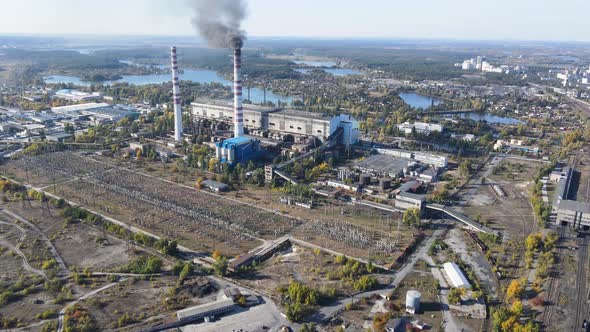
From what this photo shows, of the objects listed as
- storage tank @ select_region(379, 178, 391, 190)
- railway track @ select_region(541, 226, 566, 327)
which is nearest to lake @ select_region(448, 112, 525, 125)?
storage tank @ select_region(379, 178, 391, 190)

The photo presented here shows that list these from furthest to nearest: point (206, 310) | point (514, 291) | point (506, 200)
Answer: point (506, 200) < point (514, 291) < point (206, 310)

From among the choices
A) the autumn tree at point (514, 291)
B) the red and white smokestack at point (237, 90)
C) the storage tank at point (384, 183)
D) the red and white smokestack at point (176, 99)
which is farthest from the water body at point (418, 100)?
the autumn tree at point (514, 291)

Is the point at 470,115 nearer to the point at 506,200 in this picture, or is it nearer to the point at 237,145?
the point at 506,200

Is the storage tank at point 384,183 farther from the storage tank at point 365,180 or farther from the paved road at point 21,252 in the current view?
the paved road at point 21,252

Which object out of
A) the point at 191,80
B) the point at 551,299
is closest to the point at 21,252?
the point at 551,299

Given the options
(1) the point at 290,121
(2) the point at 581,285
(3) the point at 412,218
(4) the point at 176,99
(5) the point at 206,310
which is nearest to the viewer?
(5) the point at 206,310

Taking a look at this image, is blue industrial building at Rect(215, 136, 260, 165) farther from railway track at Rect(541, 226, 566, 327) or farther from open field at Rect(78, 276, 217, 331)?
railway track at Rect(541, 226, 566, 327)

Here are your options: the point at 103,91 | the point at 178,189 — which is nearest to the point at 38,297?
the point at 178,189
